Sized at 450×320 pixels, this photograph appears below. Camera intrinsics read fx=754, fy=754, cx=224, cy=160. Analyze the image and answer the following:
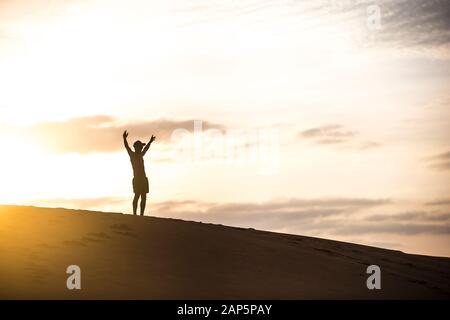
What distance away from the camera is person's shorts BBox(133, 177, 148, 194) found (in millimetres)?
19500

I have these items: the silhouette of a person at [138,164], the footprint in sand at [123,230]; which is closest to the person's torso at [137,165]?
the silhouette of a person at [138,164]

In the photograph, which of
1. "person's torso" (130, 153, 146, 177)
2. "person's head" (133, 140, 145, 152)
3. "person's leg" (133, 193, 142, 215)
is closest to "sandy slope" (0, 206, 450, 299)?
"person's leg" (133, 193, 142, 215)

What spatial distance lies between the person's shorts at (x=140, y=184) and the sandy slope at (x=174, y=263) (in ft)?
2.43

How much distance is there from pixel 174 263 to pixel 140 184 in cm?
405

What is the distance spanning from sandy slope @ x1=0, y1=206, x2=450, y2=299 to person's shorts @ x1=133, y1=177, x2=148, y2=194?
0.74 m

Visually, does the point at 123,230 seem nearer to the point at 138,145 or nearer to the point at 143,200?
the point at 143,200

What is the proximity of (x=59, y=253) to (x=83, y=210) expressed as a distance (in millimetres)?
5174

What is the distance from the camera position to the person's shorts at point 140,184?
1950 cm

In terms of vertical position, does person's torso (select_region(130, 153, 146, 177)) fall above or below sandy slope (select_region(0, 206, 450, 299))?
above

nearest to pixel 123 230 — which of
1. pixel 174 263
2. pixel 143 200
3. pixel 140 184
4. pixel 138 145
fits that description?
pixel 140 184

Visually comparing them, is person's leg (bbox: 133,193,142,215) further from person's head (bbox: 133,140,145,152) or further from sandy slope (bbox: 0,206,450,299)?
person's head (bbox: 133,140,145,152)

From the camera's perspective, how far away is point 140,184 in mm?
19531

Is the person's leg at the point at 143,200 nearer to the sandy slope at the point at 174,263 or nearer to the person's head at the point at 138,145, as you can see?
the sandy slope at the point at 174,263
